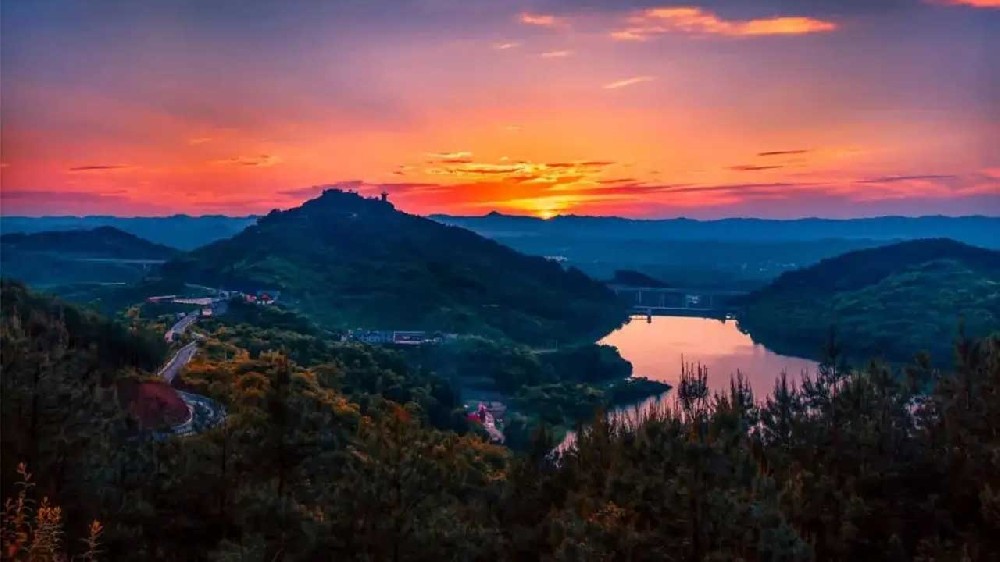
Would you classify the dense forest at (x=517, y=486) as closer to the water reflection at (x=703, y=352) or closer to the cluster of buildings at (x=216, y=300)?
the water reflection at (x=703, y=352)

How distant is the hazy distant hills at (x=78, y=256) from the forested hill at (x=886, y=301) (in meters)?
72.7

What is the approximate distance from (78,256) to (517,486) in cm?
10421

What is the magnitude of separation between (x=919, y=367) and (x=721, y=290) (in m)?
102

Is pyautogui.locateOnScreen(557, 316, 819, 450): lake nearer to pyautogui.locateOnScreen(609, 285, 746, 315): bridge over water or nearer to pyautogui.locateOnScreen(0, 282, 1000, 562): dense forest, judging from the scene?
pyautogui.locateOnScreen(609, 285, 746, 315): bridge over water

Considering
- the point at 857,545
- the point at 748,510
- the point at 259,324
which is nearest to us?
the point at 748,510

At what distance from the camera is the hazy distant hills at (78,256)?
9125 cm

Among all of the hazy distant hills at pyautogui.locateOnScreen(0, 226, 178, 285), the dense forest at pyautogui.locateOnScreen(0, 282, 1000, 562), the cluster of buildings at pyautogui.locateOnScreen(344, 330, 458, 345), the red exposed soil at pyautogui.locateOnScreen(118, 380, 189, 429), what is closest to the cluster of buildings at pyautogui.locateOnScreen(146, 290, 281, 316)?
the cluster of buildings at pyautogui.locateOnScreen(344, 330, 458, 345)

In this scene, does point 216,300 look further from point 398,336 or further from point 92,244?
point 92,244

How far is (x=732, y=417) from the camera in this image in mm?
10914

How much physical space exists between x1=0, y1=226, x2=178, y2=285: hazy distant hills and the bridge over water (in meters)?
63.1

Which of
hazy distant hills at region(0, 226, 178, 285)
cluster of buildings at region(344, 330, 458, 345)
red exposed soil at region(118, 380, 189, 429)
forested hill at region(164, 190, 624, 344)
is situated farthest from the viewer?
hazy distant hills at region(0, 226, 178, 285)

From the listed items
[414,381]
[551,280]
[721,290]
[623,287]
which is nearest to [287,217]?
[551,280]

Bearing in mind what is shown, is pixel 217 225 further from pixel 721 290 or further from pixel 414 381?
pixel 414 381

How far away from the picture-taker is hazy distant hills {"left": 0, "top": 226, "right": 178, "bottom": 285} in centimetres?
9125
